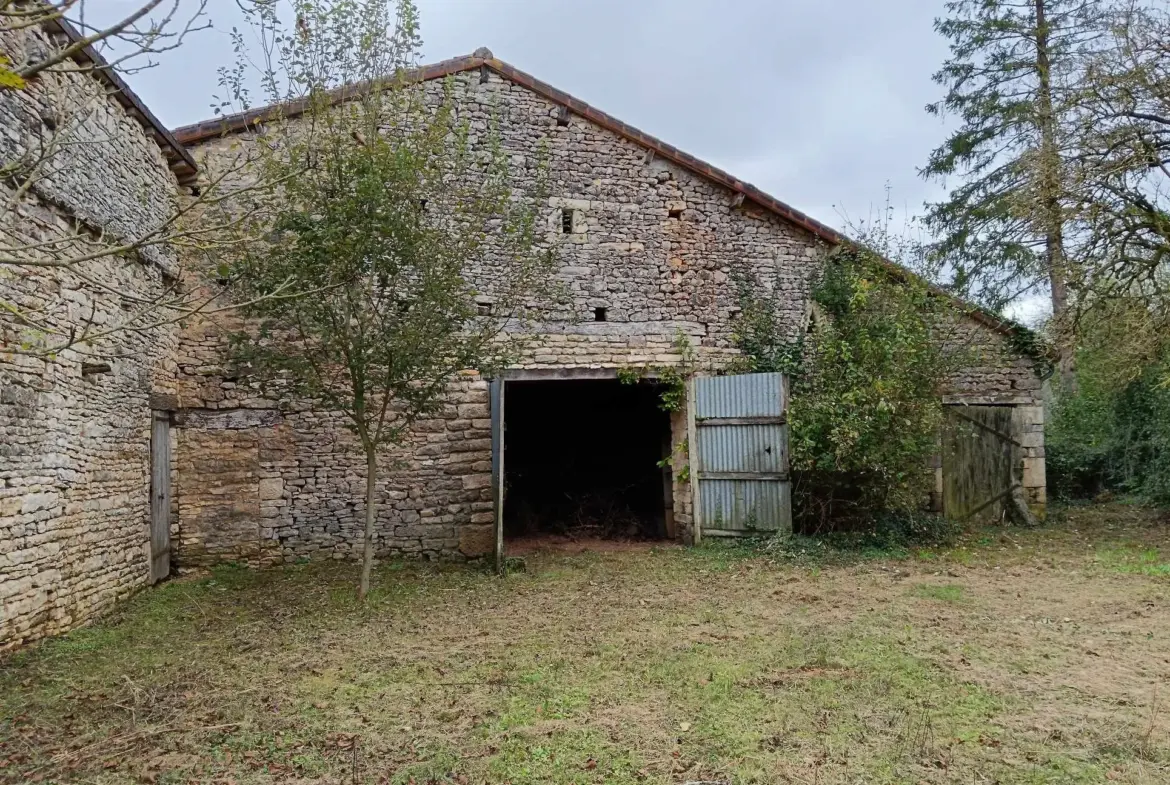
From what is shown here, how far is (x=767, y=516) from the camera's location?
321 inches

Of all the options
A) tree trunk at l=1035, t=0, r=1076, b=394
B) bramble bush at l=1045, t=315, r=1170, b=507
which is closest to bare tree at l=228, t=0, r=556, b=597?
tree trunk at l=1035, t=0, r=1076, b=394

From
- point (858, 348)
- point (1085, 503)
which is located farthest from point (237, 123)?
point (1085, 503)

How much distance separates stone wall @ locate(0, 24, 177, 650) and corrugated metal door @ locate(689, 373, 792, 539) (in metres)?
5.82

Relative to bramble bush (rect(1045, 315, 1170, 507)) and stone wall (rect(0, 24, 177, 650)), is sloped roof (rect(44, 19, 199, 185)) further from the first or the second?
bramble bush (rect(1045, 315, 1170, 507))

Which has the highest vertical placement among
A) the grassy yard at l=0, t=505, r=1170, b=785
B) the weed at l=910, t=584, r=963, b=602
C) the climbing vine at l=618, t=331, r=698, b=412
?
the climbing vine at l=618, t=331, r=698, b=412

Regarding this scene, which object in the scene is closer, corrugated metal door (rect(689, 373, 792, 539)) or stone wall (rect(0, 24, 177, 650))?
stone wall (rect(0, 24, 177, 650))

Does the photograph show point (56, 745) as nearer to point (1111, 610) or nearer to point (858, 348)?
point (1111, 610)

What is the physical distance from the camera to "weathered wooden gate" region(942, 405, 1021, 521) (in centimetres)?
923

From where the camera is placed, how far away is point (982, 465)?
9336 mm

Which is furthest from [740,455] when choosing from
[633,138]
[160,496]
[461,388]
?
[160,496]

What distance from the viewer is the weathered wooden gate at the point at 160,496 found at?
22.6 feet

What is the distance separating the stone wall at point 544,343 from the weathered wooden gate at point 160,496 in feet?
0.53

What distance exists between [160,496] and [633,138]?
660cm

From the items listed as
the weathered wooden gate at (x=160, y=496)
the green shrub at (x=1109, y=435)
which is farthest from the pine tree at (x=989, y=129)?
the weathered wooden gate at (x=160, y=496)
